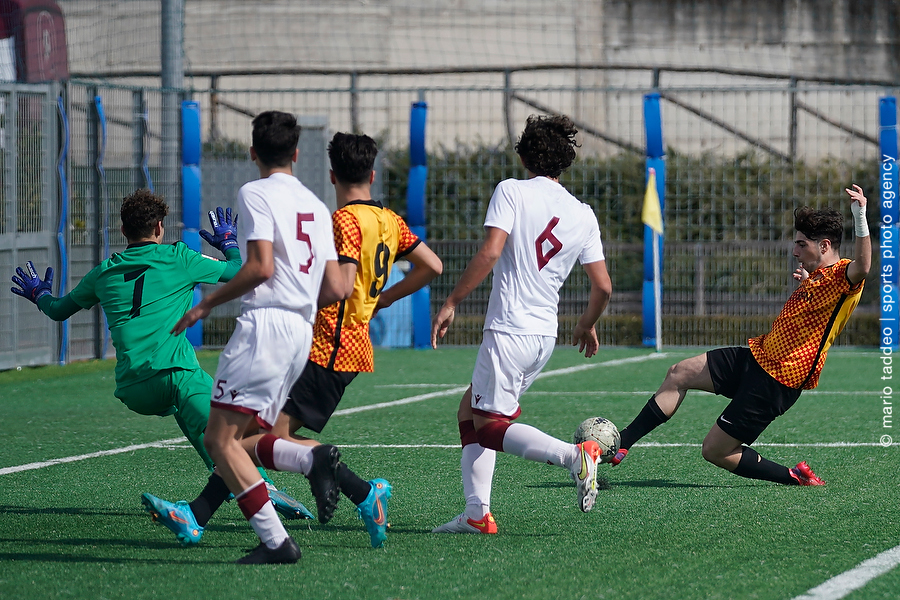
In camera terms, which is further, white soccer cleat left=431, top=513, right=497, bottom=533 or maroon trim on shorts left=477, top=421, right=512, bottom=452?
white soccer cleat left=431, top=513, right=497, bottom=533

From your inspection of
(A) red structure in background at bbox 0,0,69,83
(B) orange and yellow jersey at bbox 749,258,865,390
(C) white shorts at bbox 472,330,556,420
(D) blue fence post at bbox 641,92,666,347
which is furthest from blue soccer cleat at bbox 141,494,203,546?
(A) red structure in background at bbox 0,0,69,83

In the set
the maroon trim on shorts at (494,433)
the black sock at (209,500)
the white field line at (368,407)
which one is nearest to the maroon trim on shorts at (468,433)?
the maroon trim on shorts at (494,433)

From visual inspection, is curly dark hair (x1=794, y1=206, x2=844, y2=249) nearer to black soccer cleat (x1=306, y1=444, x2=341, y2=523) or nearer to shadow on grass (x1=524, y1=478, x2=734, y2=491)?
shadow on grass (x1=524, y1=478, x2=734, y2=491)

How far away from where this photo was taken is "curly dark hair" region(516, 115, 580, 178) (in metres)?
5.46

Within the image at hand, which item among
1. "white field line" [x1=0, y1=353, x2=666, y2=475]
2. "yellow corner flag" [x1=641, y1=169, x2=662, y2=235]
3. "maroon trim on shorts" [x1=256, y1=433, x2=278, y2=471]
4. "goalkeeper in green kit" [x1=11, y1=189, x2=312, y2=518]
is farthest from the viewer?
"yellow corner flag" [x1=641, y1=169, x2=662, y2=235]

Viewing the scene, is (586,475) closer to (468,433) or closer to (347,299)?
(468,433)

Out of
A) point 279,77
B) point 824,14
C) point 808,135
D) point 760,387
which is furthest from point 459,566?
point 824,14

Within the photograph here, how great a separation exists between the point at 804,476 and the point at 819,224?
1.31 meters

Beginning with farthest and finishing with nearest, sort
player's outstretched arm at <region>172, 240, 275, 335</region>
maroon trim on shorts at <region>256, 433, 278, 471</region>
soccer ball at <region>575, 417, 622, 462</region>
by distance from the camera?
1. soccer ball at <region>575, 417, 622, 462</region>
2. maroon trim on shorts at <region>256, 433, 278, 471</region>
3. player's outstretched arm at <region>172, 240, 275, 335</region>

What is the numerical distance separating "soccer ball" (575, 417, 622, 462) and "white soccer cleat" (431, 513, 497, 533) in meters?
1.22

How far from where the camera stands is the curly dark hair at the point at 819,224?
258 inches

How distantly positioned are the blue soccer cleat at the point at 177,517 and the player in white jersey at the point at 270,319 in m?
0.37

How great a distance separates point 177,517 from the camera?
16.9 feet

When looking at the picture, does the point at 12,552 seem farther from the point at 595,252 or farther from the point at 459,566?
the point at 595,252
